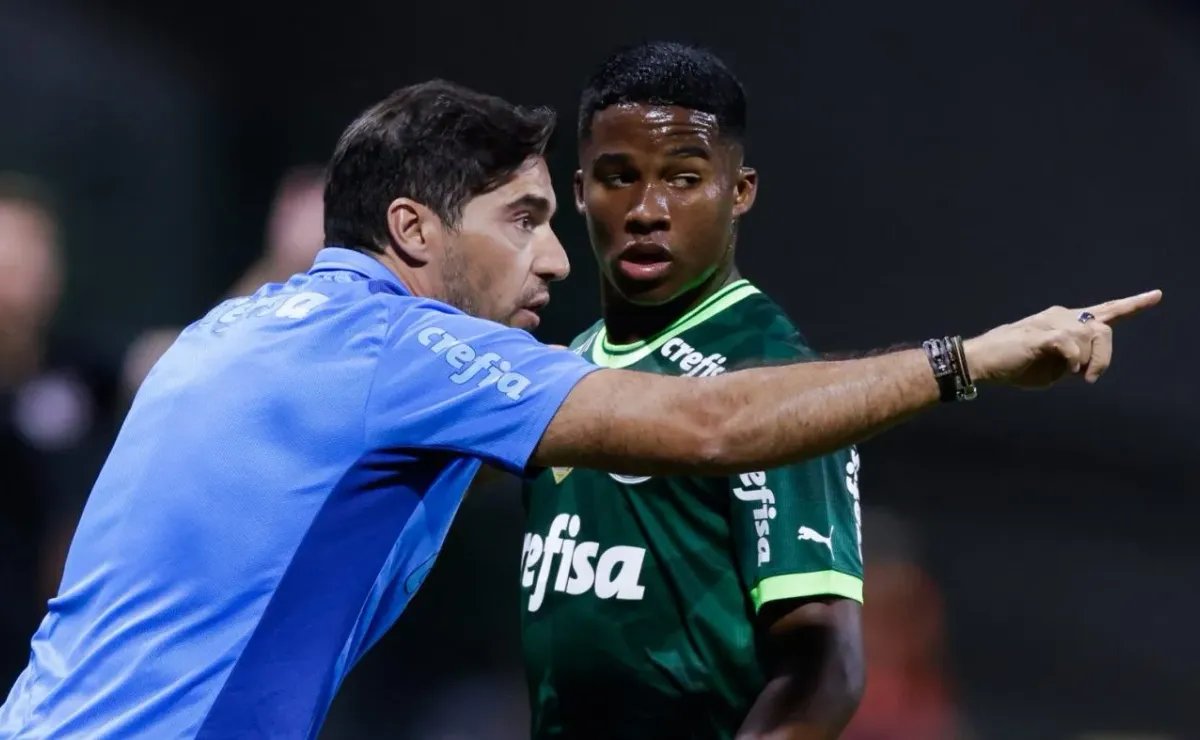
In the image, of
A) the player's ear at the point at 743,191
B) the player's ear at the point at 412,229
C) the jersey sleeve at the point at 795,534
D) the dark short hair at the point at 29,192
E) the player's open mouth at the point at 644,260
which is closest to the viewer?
the player's ear at the point at 412,229

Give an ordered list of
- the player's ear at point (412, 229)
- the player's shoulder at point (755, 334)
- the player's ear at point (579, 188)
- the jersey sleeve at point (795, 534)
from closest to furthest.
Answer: the player's ear at point (412, 229), the jersey sleeve at point (795, 534), the player's shoulder at point (755, 334), the player's ear at point (579, 188)

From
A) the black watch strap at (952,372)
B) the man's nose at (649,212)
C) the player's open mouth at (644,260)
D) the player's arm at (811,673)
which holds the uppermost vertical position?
the man's nose at (649,212)

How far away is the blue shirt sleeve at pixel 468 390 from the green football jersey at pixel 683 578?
60 centimetres

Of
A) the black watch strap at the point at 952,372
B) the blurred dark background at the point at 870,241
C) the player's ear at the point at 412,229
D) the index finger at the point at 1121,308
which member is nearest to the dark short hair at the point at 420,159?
the player's ear at the point at 412,229

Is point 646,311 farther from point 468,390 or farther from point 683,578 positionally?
point 468,390

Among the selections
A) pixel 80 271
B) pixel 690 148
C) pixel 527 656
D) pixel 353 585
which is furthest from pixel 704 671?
pixel 80 271

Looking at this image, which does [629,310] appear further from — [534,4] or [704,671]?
[534,4]

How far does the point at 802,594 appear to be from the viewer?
2.54 m

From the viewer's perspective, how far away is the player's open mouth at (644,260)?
2.86 meters

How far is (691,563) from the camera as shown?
2682 millimetres

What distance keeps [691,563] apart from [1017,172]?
2.75 m

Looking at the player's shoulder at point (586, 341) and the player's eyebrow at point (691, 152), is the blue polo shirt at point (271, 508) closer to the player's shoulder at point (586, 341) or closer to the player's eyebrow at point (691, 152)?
the player's eyebrow at point (691, 152)

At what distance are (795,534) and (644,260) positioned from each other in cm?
61

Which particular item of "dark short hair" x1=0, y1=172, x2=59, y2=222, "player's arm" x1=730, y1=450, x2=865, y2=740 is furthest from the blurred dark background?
"player's arm" x1=730, y1=450, x2=865, y2=740
